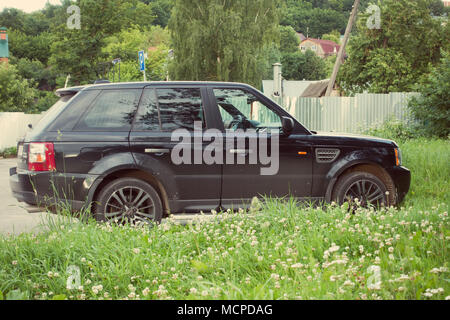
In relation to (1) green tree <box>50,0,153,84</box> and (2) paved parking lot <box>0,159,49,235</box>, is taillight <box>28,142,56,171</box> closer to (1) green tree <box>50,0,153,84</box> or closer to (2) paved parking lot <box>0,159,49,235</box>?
(2) paved parking lot <box>0,159,49,235</box>

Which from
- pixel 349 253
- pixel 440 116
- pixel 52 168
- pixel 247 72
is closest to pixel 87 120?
pixel 52 168

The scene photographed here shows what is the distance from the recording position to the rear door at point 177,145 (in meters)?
5.75

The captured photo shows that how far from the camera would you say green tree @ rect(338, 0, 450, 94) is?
1348 inches

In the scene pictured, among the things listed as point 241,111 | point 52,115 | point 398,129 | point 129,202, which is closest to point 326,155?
point 241,111

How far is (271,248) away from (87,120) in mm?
2876

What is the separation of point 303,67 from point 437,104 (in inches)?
2615

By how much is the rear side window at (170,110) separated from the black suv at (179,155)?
12 millimetres

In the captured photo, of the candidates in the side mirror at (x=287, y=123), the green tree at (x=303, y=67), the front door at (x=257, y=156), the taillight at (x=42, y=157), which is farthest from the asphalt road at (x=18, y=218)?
the green tree at (x=303, y=67)

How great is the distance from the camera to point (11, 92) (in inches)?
1093

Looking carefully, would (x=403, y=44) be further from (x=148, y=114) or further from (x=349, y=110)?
(x=148, y=114)

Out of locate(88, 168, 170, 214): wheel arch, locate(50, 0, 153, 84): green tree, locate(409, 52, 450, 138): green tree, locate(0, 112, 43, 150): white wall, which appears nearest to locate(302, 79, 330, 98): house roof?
locate(50, 0, 153, 84): green tree

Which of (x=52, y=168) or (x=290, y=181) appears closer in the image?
(x=52, y=168)

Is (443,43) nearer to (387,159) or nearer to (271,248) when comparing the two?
(387,159)

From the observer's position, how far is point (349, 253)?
411cm
